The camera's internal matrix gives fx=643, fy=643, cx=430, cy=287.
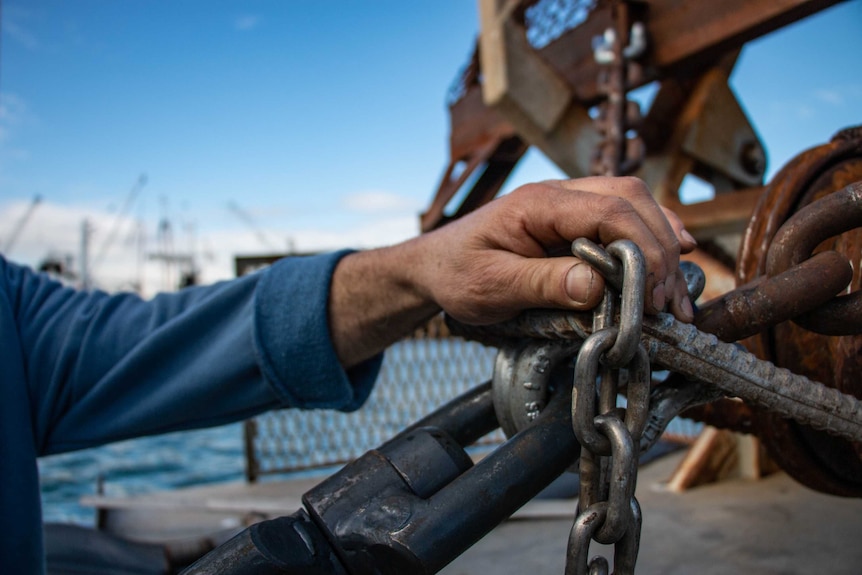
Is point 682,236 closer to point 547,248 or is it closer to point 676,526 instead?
point 547,248

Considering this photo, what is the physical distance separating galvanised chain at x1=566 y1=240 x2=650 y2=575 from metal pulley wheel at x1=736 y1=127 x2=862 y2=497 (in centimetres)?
42

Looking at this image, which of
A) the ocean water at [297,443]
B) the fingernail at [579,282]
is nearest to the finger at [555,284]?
the fingernail at [579,282]

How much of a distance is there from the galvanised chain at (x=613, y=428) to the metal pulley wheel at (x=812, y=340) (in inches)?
16.7

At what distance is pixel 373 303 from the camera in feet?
3.79

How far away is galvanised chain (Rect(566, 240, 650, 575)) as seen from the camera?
1.78 feet

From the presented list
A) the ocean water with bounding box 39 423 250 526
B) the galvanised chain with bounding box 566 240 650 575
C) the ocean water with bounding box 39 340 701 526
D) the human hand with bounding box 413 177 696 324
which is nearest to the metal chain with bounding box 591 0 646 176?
the ocean water with bounding box 39 340 701 526

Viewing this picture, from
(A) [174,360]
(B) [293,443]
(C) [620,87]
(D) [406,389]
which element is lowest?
(B) [293,443]

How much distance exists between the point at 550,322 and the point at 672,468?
2.64 metres

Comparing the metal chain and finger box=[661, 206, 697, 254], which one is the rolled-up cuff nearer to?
finger box=[661, 206, 697, 254]

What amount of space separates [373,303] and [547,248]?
426mm

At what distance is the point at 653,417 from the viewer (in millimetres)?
725

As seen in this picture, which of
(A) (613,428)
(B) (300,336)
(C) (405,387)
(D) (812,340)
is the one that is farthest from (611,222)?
(C) (405,387)

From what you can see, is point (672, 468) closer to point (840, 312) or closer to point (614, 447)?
point (840, 312)

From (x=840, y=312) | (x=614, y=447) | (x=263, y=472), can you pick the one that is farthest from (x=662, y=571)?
(x=263, y=472)
